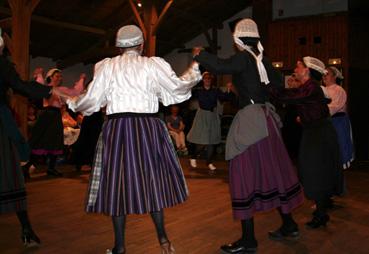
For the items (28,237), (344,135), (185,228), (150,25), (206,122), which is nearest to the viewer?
(28,237)

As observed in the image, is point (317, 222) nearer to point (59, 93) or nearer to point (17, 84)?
point (59, 93)

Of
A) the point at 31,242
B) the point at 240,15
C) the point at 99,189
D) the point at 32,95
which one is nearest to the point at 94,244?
the point at 31,242

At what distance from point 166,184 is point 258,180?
56 cm

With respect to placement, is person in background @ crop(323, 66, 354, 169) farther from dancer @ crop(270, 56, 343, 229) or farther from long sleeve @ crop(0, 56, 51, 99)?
long sleeve @ crop(0, 56, 51, 99)

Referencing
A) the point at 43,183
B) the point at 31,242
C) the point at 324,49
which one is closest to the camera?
the point at 31,242

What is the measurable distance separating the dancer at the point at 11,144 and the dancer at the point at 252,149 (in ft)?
3.30

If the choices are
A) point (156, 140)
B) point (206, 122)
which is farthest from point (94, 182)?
point (206, 122)

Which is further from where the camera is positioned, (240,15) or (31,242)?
(240,15)

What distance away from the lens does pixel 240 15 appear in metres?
13.2

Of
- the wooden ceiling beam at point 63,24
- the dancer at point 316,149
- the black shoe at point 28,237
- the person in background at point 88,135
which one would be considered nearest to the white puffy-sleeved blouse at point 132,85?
the black shoe at point 28,237

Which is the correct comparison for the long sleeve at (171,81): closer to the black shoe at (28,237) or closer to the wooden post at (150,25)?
the black shoe at (28,237)

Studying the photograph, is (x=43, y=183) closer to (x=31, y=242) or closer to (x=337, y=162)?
(x=31, y=242)

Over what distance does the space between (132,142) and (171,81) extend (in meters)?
0.39

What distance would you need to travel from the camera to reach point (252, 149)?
2.67 m
